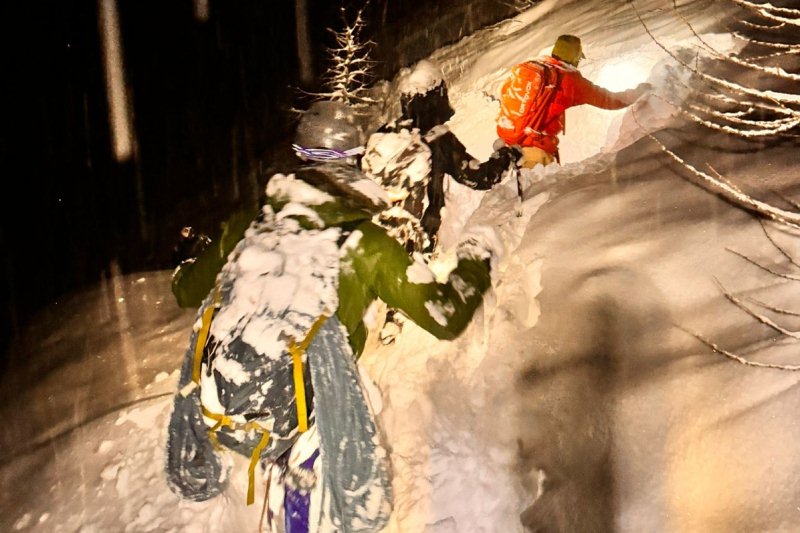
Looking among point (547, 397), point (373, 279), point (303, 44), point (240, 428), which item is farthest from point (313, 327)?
point (303, 44)

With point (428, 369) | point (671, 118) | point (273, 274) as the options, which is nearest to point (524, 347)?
point (428, 369)

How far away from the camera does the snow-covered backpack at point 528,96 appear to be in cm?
378

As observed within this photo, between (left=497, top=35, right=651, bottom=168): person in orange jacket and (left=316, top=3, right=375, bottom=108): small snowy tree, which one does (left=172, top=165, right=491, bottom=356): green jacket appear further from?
(left=316, top=3, right=375, bottom=108): small snowy tree

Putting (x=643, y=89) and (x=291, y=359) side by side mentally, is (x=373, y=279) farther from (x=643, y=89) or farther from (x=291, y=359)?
(x=643, y=89)

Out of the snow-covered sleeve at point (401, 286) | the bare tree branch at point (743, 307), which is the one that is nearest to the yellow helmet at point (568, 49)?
the bare tree branch at point (743, 307)

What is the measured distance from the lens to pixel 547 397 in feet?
9.02

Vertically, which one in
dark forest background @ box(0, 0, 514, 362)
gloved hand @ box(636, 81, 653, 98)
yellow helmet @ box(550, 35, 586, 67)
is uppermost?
yellow helmet @ box(550, 35, 586, 67)

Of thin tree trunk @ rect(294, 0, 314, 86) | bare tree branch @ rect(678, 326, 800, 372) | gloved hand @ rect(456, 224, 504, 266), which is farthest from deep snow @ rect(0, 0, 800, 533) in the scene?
thin tree trunk @ rect(294, 0, 314, 86)

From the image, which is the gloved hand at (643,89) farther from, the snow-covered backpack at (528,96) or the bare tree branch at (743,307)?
the bare tree branch at (743,307)

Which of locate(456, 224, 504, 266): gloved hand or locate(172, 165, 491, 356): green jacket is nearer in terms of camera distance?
locate(172, 165, 491, 356): green jacket

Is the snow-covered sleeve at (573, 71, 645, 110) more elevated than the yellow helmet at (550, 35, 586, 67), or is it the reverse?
the yellow helmet at (550, 35, 586, 67)

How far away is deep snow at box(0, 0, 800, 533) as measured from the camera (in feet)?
7.65

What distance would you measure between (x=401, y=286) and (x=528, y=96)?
2.43 meters

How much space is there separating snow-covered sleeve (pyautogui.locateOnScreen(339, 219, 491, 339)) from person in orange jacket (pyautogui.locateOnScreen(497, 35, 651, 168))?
201 centimetres
